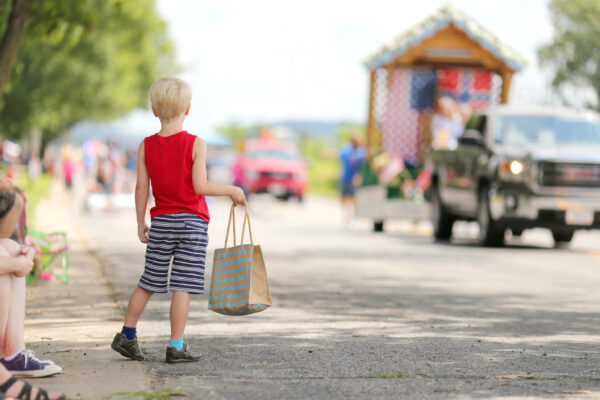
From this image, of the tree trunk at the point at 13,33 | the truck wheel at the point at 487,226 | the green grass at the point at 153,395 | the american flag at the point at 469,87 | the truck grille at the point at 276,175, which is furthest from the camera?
the truck grille at the point at 276,175

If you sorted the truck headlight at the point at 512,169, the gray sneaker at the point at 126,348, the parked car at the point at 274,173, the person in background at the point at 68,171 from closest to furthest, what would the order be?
1. the gray sneaker at the point at 126,348
2. the truck headlight at the point at 512,169
3. the person in background at the point at 68,171
4. the parked car at the point at 274,173

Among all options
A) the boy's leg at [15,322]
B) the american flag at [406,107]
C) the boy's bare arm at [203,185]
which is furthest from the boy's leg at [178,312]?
the american flag at [406,107]

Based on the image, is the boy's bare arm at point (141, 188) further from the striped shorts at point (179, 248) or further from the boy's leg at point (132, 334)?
the boy's leg at point (132, 334)

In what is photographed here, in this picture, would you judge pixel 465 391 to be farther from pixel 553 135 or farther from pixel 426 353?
pixel 553 135

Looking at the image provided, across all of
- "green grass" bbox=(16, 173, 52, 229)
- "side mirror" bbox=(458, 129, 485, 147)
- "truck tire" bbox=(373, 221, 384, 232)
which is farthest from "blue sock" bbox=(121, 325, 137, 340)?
"truck tire" bbox=(373, 221, 384, 232)

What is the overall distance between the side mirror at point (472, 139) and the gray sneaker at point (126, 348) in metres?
10.8

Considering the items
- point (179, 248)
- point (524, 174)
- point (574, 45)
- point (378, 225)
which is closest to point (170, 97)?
point (179, 248)

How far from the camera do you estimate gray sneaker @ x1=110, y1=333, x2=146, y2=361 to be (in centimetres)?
607

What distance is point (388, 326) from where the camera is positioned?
303 inches

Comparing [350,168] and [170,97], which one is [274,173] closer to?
[350,168]

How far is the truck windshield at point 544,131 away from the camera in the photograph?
1623cm

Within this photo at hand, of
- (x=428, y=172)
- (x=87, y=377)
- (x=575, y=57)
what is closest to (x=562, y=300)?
(x=87, y=377)

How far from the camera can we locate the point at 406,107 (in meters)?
24.8

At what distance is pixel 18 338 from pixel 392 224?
20404 millimetres
